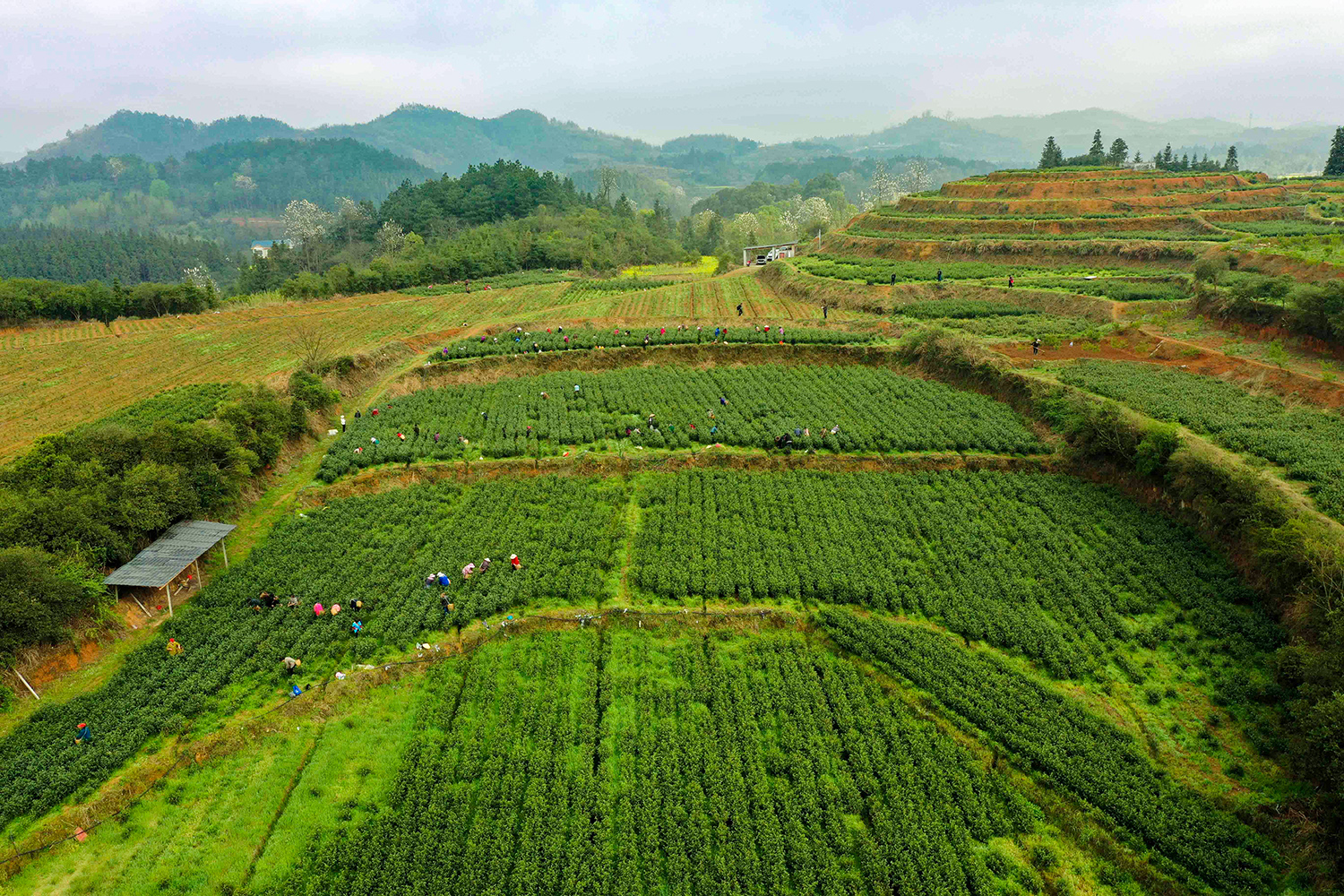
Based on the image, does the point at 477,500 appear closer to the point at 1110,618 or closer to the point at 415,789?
the point at 415,789

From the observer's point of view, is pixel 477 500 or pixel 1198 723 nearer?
pixel 1198 723

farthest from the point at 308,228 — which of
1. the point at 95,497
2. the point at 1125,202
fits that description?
the point at 1125,202

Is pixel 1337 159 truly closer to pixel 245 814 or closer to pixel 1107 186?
pixel 1107 186

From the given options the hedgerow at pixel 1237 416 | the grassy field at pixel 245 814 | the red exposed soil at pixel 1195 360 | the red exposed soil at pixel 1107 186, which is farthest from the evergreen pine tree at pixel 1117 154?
the grassy field at pixel 245 814

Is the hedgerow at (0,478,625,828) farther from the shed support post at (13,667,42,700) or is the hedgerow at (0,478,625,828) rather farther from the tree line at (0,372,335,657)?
the tree line at (0,372,335,657)

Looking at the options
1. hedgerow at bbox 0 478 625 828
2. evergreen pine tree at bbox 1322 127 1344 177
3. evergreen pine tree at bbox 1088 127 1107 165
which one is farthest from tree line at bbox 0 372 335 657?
evergreen pine tree at bbox 1322 127 1344 177

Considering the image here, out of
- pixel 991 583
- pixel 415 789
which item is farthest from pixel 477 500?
pixel 991 583
